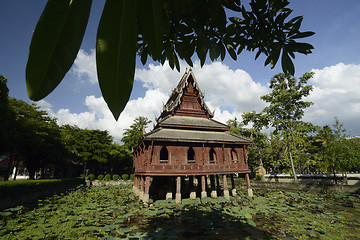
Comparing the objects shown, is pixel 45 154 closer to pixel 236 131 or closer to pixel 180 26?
pixel 180 26

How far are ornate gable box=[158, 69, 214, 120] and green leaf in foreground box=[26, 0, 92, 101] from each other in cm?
1498

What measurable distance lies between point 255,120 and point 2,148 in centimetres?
3072

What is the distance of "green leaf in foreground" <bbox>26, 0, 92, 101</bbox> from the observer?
41 centimetres

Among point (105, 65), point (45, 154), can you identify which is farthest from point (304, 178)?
point (45, 154)

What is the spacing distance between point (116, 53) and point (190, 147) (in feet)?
43.3

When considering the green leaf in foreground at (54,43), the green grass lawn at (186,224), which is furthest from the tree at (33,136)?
the green leaf in foreground at (54,43)

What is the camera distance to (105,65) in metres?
0.41

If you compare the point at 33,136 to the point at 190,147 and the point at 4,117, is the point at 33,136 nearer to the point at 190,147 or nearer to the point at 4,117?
the point at 4,117

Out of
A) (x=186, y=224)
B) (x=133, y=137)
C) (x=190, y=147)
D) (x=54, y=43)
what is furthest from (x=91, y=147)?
(x=54, y=43)

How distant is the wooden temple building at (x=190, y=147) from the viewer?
38.8ft

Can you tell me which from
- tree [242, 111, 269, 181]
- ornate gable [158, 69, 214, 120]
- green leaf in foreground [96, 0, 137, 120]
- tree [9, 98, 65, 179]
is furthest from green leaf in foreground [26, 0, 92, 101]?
tree [242, 111, 269, 181]

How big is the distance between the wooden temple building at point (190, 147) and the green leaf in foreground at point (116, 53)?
11.3 meters

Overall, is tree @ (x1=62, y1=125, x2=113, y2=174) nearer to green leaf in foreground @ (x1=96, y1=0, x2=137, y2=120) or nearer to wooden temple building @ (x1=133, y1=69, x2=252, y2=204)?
wooden temple building @ (x1=133, y1=69, x2=252, y2=204)

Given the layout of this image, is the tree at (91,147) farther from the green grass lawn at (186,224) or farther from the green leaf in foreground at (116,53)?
the green leaf in foreground at (116,53)
